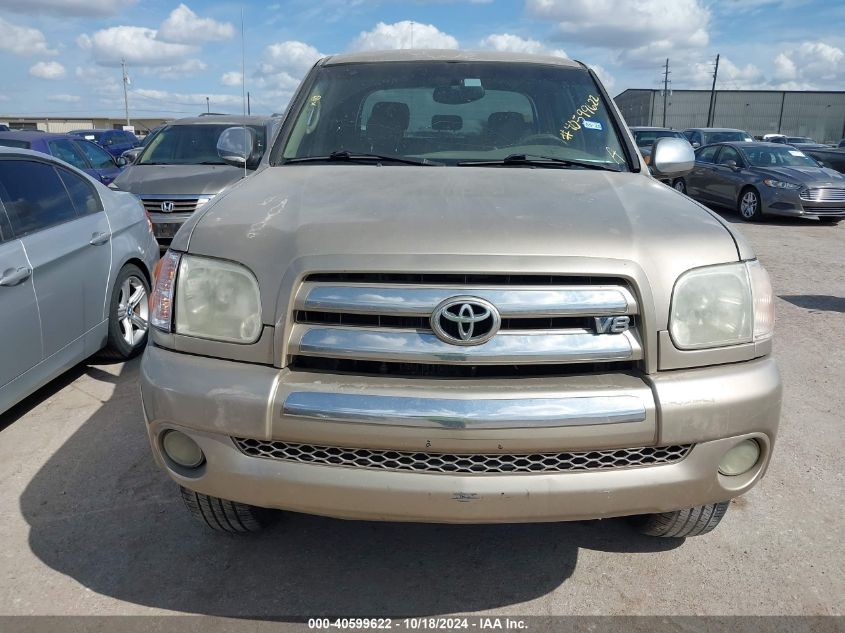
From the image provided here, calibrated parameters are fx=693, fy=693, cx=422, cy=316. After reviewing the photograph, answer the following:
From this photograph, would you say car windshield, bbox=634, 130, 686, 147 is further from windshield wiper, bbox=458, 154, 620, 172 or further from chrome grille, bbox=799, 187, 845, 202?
windshield wiper, bbox=458, 154, 620, 172

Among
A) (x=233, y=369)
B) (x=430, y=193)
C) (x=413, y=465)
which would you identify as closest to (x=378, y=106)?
(x=430, y=193)

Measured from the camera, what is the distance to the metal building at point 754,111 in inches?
2448

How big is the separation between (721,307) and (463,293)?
87cm

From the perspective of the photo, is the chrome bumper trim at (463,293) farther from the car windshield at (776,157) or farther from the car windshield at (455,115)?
the car windshield at (776,157)

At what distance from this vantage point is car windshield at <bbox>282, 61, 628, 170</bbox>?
11.0ft

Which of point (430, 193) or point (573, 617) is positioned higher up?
point (430, 193)

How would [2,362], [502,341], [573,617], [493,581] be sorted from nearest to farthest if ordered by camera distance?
1. [502,341]
2. [573,617]
3. [493,581]
4. [2,362]

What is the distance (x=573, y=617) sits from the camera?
245 centimetres

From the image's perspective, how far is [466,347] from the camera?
6.86 ft

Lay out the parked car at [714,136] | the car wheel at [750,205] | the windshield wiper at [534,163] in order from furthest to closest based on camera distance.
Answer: the parked car at [714,136]
the car wheel at [750,205]
the windshield wiper at [534,163]

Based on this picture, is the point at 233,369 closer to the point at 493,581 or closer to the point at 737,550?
the point at 493,581

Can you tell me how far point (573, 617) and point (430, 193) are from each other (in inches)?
63.6

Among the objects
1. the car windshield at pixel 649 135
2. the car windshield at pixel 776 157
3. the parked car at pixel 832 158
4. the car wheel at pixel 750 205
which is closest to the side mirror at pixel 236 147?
the car wheel at pixel 750 205

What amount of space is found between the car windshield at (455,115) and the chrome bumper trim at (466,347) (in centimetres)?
131
